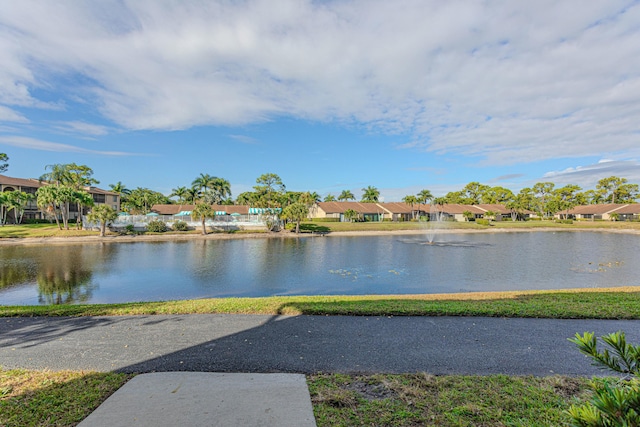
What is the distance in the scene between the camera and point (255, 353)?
17.8 ft

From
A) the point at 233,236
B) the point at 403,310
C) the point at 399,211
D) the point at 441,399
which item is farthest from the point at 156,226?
the point at 399,211

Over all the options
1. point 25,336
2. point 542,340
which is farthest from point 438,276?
point 25,336

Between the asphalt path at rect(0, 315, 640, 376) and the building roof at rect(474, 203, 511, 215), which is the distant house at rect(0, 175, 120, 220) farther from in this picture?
the building roof at rect(474, 203, 511, 215)

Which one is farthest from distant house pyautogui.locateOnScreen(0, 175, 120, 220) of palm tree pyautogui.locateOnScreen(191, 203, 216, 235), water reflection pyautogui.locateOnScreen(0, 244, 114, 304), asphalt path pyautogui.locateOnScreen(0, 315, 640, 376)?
A: asphalt path pyautogui.locateOnScreen(0, 315, 640, 376)

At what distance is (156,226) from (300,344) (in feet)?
150

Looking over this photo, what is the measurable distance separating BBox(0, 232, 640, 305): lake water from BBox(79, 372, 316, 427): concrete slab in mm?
11411

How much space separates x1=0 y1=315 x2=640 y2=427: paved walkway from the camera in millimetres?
3758

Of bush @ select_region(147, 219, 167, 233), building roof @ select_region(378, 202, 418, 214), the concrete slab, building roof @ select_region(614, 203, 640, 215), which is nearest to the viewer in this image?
the concrete slab

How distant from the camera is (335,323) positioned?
7.06 m

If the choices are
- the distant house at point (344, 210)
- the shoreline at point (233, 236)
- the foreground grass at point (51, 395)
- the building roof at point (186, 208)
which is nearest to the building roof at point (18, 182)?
the building roof at point (186, 208)

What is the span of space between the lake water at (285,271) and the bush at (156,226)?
1257 centimetres

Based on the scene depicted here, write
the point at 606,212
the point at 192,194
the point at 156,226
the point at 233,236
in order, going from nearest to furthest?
the point at 233,236
the point at 156,226
the point at 192,194
the point at 606,212

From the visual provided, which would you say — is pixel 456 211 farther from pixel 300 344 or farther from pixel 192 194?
pixel 300 344

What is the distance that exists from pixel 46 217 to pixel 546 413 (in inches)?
2953
